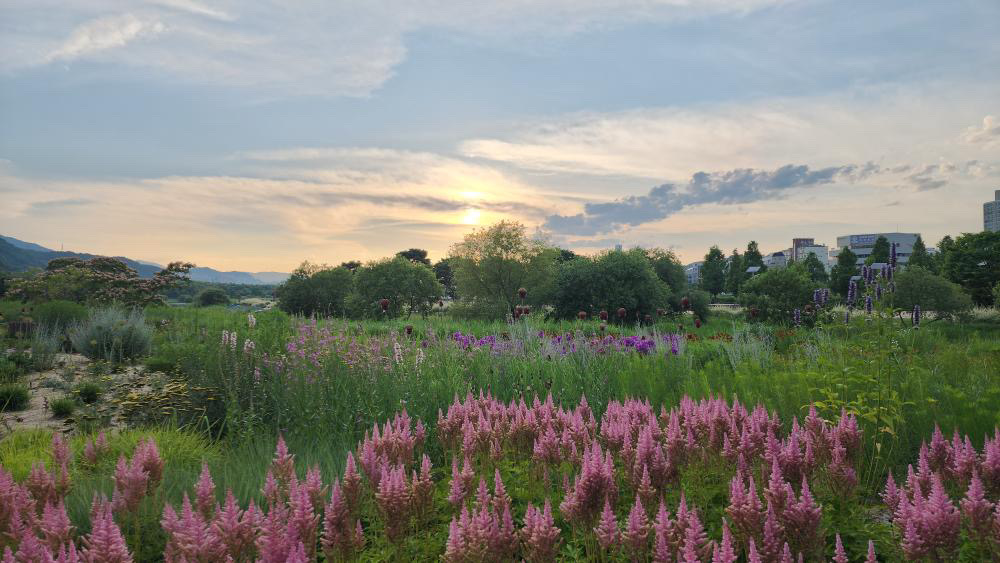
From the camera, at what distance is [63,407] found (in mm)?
10727

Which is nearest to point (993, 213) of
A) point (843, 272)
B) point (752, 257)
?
point (752, 257)

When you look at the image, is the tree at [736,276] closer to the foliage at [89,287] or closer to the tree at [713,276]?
the tree at [713,276]

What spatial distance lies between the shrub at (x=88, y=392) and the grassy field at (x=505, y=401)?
1627mm

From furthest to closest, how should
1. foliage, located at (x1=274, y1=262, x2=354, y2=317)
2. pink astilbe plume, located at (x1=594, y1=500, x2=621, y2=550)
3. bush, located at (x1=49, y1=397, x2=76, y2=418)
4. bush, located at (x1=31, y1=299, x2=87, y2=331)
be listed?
foliage, located at (x1=274, y1=262, x2=354, y2=317), bush, located at (x1=31, y1=299, x2=87, y2=331), bush, located at (x1=49, y1=397, x2=76, y2=418), pink astilbe plume, located at (x1=594, y1=500, x2=621, y2=550)

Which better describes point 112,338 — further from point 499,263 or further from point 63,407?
point 499,263

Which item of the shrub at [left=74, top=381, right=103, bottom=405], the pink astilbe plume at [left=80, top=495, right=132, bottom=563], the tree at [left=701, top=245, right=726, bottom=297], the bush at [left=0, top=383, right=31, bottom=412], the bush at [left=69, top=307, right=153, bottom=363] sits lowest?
the bush at [left=0, top=383, right=31, bottom=412]

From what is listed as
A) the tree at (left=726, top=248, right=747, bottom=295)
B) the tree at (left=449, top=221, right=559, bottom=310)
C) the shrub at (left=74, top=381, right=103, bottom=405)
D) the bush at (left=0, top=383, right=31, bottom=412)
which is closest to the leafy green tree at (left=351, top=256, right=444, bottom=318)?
the tree at (left=449, top=221, right=559, bottom=310)

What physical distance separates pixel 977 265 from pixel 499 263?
3775 cm

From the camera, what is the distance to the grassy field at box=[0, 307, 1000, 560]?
3.98 meters

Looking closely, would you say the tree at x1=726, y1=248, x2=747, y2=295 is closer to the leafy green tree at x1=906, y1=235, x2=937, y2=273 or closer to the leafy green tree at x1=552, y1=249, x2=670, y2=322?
the leafy green tree at x1=906, y1=235, x2=937, y2=273

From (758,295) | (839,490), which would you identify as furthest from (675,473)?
(758,295)

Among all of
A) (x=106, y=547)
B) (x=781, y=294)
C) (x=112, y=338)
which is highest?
(x=781, y=294)

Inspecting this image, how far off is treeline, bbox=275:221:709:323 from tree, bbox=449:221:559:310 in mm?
65

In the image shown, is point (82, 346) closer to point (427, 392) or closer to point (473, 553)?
point (427, 392)
